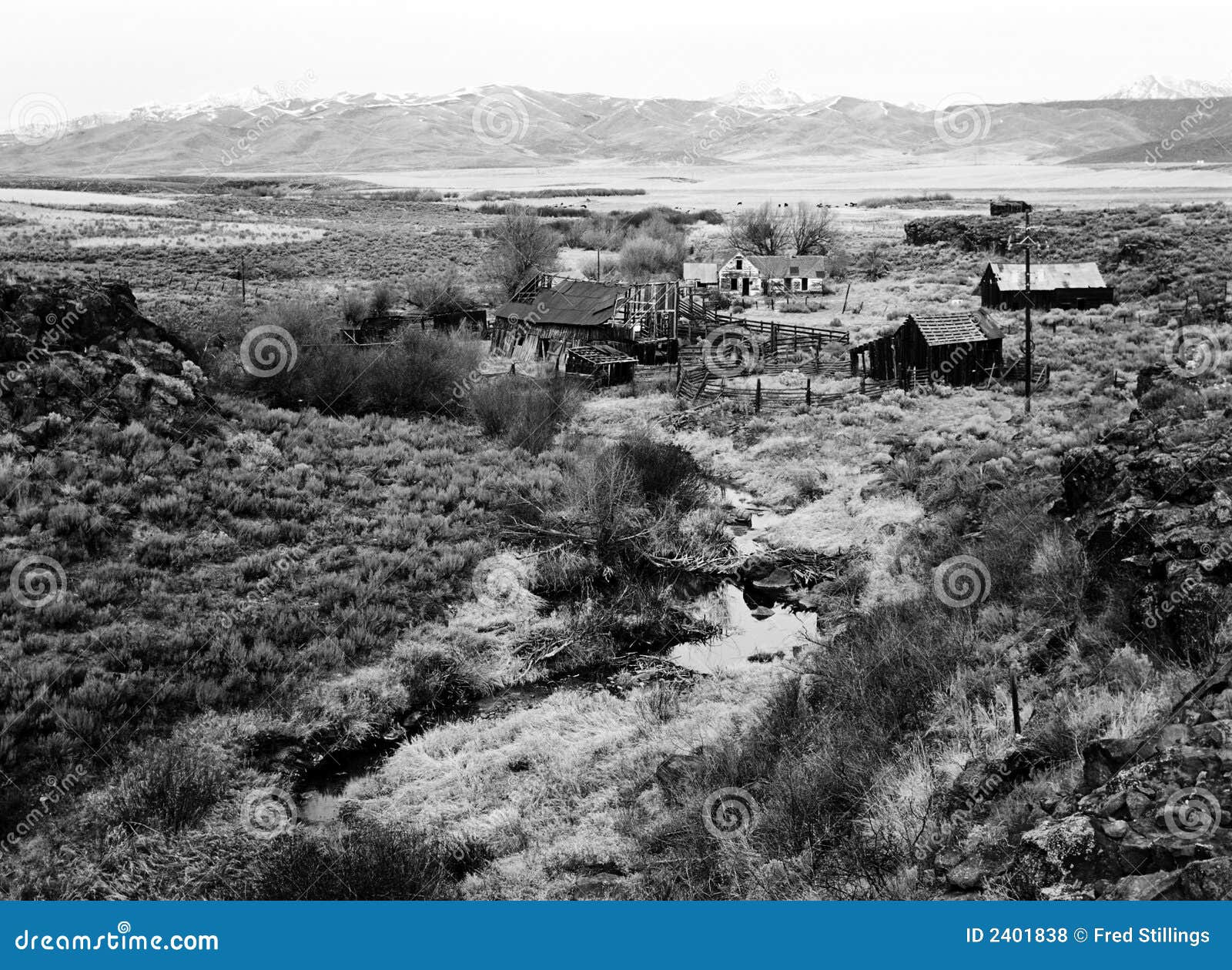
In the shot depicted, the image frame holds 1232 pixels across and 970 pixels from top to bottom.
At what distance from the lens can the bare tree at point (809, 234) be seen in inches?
2854

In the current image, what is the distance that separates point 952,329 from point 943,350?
2.65ft

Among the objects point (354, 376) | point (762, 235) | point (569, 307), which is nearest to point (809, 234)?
point (762, 235)

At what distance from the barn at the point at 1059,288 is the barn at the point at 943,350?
1219 cm

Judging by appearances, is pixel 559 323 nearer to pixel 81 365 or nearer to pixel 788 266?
pixel 81 365

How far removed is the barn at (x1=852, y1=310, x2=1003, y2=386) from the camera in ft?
109

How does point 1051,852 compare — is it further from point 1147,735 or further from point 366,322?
point 366,322

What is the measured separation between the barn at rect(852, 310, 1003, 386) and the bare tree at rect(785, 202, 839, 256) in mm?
37258

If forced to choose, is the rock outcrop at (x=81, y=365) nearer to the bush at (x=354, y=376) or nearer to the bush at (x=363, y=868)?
the bush at (x=354, y=376)

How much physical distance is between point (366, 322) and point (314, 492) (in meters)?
20.1

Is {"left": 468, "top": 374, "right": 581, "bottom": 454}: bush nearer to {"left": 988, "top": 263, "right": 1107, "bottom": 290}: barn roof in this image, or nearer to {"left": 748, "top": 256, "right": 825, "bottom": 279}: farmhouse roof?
{"left": 988, "top": 263, "right": 1107, "bottom": 290}: barn roof

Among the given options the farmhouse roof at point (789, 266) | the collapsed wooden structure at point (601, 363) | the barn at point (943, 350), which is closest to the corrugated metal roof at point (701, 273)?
the farmhouse roof at point (789, 266)

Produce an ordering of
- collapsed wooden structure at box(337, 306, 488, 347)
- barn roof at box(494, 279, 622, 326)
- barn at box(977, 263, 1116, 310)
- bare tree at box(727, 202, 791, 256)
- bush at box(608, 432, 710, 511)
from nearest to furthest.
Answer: bush at box(608, 432, 710, 511) < collapsed wooden structure at box(337, 306, 488, 347) < barn roof at box(494, 279, 622, 326) < barn at box(977, 263, 1116, 310) < bare tree at box(727, 202, 791, 256)

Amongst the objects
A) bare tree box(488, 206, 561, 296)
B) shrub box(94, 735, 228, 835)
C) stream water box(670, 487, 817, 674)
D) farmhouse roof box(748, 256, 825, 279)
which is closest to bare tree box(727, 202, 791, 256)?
farmhouse roof box(748, 256, 825, 279)

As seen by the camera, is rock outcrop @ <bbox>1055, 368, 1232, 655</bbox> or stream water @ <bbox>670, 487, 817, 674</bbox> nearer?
rock outcrop @ <bbox>1055, 368, 1232, 655</bbox>
